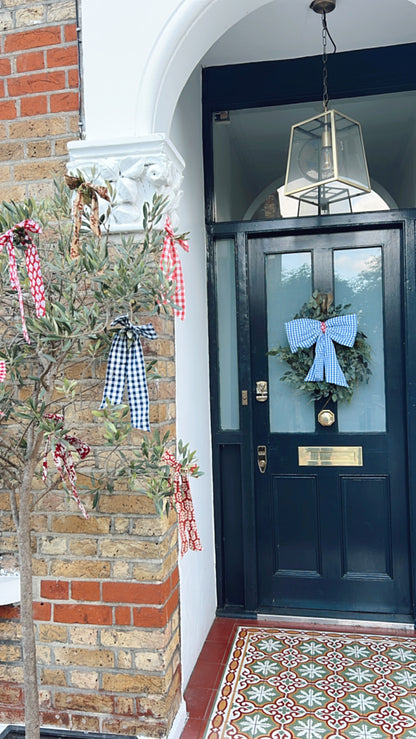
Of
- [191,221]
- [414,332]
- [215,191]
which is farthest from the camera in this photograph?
[215,191]

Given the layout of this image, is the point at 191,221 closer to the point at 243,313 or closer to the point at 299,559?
the point at 243,313

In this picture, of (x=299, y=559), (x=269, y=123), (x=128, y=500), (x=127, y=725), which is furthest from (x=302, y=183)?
(x=127, y=725)

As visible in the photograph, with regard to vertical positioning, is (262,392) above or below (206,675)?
above

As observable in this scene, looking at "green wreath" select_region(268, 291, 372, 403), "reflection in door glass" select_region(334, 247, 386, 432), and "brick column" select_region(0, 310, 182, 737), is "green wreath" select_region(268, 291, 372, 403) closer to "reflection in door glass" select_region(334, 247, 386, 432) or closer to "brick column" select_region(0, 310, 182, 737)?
"reflection in door glass" select_region(334, 247, 386, 432)

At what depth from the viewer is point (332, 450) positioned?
3.08 metres

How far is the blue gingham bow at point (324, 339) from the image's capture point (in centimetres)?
297

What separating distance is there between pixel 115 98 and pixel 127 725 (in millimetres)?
2296

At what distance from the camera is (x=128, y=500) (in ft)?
6.76

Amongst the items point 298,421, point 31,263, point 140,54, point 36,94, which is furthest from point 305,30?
point 31,263

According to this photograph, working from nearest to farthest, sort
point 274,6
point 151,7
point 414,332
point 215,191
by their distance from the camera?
point 151,7 < point 274,6 < point 414,332 < point 215,191

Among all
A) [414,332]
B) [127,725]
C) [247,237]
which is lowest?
[127,725]

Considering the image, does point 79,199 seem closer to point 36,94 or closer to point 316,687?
point 36,94

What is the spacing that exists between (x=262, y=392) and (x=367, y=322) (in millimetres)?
693

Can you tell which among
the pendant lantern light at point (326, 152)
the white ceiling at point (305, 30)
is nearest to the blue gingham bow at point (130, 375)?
the pendant lantern light at point (326, 152)
